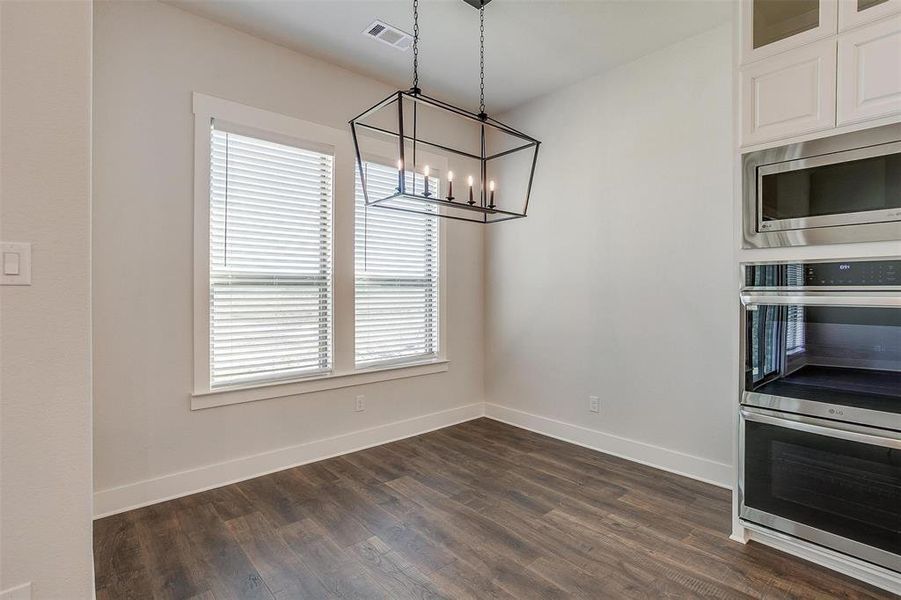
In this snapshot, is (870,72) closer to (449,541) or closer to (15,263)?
(449,541)

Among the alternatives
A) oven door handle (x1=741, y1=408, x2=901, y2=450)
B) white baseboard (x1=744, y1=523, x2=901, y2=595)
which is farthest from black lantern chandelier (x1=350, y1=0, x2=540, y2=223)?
white baseboard (x1=744, y1=523, x2=901, y2=595)

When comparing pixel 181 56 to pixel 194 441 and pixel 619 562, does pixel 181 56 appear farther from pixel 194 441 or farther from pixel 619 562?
pixel 619 562

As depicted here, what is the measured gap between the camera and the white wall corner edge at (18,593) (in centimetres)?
142

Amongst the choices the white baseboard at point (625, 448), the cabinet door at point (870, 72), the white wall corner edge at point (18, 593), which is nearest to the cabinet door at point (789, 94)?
the cabinet door at point (870, 72)

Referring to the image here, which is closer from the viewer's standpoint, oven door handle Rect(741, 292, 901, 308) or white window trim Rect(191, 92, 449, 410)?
oven door handle Rect(741, 292, 901, 308)

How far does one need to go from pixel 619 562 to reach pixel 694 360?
62.7 inches

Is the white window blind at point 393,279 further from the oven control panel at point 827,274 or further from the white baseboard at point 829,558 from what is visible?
the white baseboard at point 829,558

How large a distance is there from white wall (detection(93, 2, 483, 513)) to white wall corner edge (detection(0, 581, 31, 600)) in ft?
4.11

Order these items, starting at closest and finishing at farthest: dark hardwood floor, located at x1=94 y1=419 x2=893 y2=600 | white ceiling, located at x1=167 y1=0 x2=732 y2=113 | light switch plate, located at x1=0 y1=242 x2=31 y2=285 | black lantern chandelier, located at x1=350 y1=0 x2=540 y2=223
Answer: light switch plate, located at x1=0 y1=242 x2=31 y2=285
dark hardwood floor, located at x1=94 y1=419 x2=893 y2=600
white ceiling, located at x1=167 y1=0 x2=732 y2=113
black lantern chandelier, located at x1=350 y1=0 x2=540 y2=223

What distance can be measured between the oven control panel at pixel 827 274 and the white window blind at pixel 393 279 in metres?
2.64

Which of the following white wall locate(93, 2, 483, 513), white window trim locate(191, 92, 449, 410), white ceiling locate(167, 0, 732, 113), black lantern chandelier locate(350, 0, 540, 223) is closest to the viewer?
white wall locate(93, 2, 483, 513)

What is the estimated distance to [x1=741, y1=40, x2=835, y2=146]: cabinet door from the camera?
1986 millimetres

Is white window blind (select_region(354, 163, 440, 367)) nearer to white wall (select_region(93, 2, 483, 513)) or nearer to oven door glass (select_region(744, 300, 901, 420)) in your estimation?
white wall (select_region(93, 2, 483, 513))

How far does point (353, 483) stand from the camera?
2996mm
